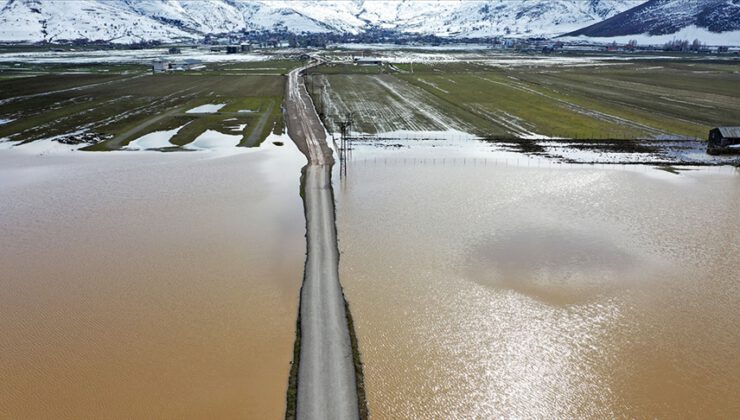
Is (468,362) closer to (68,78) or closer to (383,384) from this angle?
(383,384)

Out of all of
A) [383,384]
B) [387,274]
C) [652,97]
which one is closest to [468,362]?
[383,384]

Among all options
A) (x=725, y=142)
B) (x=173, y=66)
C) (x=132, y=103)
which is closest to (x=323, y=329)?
(x=725, y=142)

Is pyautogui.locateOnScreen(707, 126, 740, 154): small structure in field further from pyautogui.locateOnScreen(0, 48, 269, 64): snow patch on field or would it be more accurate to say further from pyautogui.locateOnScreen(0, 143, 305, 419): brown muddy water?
pyautogui.locateOnScreen(0, 48, 269, 64): snow patch on field

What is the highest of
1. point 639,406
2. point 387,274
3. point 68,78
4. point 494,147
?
point 68,78

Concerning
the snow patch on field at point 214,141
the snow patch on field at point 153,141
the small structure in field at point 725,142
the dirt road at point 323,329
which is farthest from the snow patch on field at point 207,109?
the small structure in field at point 725,142

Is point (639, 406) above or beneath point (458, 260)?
beneath

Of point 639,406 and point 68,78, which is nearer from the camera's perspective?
point 639,406

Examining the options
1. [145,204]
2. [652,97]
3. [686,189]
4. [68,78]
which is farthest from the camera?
[68,78]
